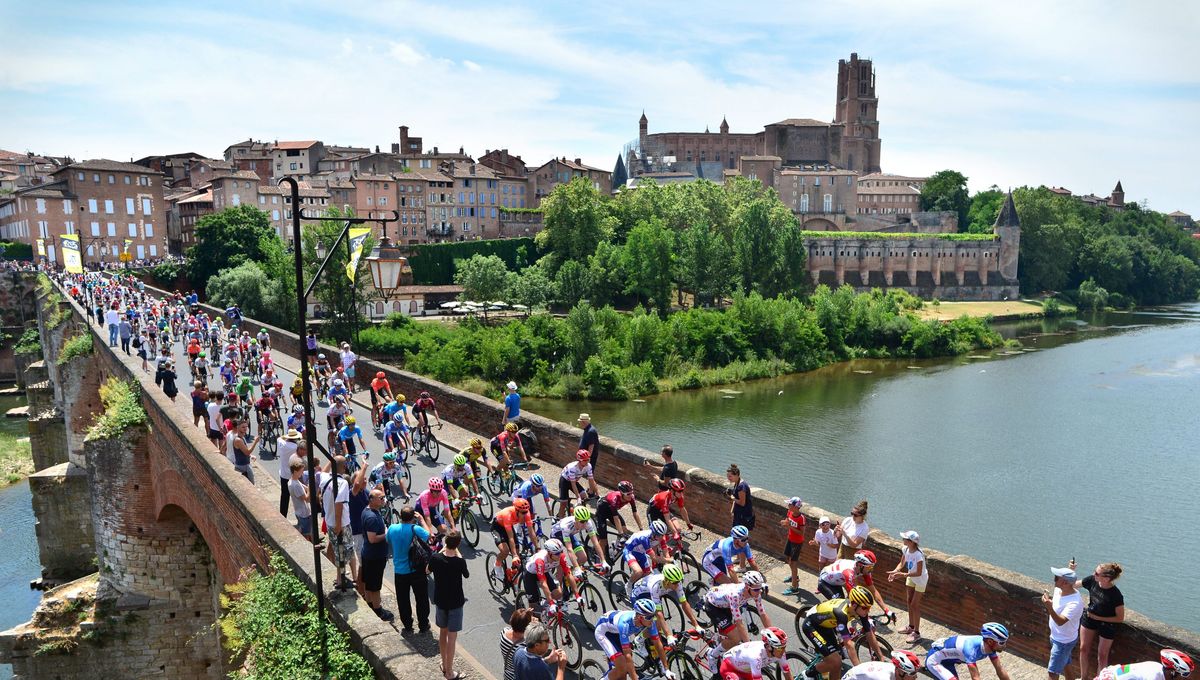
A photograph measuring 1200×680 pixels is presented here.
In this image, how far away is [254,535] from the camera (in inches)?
405

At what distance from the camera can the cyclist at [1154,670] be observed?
5.79 metres

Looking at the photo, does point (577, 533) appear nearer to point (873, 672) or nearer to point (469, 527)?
point (469, 527)

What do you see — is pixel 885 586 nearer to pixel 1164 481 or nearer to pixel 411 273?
pixel 1164 481

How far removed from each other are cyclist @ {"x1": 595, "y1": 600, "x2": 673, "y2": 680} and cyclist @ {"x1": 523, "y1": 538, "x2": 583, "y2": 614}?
1.22 meters

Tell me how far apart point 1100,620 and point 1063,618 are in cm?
29

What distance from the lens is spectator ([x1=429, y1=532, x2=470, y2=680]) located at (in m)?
7.25

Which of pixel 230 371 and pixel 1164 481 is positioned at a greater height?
pixel 230 371

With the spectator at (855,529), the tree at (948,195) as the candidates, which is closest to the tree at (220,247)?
the spectator at (855,529)

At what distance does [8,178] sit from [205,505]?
109214mm

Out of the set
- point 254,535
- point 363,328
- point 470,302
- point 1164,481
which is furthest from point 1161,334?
point 254,535

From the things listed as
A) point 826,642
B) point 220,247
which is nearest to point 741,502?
point 826,642

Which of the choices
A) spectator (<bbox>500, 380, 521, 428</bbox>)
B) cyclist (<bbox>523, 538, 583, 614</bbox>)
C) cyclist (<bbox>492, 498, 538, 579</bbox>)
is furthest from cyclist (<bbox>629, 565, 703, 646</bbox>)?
spectator (<bbox>500, 380, 521, 428</bbox>)

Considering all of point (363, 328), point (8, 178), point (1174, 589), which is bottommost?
point (1174, 589)

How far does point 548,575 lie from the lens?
26.9 feet
